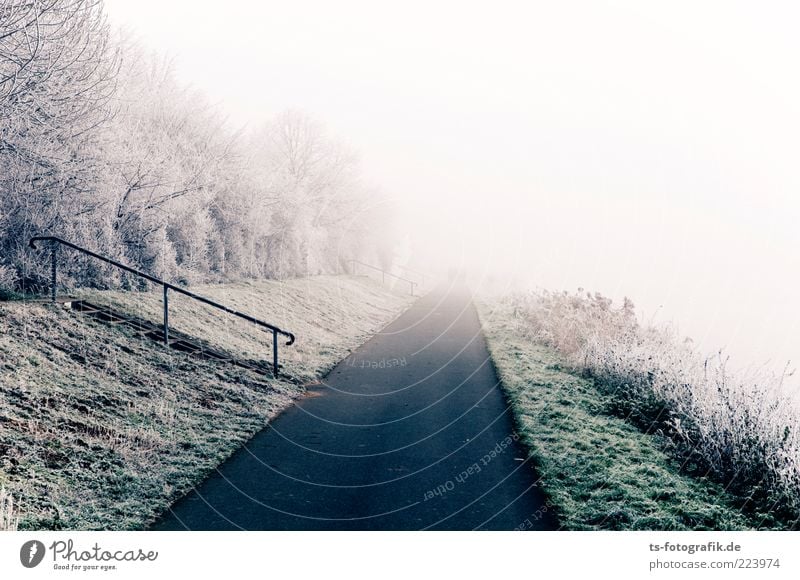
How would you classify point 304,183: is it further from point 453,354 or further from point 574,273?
point 453,354

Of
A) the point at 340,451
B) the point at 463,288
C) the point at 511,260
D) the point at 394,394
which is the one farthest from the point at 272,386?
the point at 463,288

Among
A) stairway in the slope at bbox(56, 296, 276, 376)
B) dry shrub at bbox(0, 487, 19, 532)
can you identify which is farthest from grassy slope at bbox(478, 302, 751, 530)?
stairway in the slope at bbox(56, 296, 276, 376)

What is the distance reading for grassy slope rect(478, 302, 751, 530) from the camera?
5.55m

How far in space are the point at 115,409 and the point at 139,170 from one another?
10.7 meters

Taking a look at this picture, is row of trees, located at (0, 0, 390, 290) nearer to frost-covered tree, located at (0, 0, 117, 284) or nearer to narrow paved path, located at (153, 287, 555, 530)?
frost-covered tree, located at (0, 0, 117, 284)

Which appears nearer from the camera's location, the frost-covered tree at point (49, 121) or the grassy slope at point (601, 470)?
the grassy slope at point (601, 470)

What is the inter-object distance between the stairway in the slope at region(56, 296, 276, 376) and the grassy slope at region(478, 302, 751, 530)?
546 cm

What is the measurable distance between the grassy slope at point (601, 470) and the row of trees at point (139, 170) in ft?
30.6

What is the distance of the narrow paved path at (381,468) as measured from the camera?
5.47m
